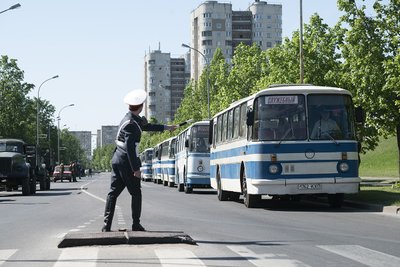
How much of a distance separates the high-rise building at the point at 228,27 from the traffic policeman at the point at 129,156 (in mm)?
174408

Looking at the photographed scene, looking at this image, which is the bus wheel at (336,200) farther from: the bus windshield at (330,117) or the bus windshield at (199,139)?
the bus windshield at (199,139)

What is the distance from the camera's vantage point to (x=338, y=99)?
21.3 meters

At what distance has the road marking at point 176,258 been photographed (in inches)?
383

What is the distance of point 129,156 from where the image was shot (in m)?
12.4

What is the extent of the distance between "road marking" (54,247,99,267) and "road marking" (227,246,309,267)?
1.87 meters

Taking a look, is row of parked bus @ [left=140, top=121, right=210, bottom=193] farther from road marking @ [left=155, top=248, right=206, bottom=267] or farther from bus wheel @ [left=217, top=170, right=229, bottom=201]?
road marking @ [left=155, top=248, right=206, bottom=267]

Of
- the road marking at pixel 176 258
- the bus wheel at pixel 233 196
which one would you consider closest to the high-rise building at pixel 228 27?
the bus wheel at pixel 233 196

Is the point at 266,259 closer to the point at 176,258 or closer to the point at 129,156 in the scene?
the point at 176,258

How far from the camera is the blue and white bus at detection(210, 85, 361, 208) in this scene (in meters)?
21.0

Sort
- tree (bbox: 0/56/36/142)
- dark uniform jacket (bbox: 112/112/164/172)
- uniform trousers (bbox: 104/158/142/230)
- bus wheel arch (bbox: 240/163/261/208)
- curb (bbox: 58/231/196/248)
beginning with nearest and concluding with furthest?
curb (bbox: 58/231/196/248)
dark uniform jacket (bbox: 112/112/164/172)
uniform trousers (bbox: 104/158/142/230)
bus wheel arch (bbox: 240/163/261/208)
tree (bbox: 0/56/36/142)

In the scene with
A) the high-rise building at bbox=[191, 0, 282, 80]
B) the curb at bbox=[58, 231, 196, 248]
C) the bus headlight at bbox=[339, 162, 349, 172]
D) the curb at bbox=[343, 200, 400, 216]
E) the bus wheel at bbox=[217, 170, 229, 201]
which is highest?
the high-rise building at bbox=[191, 0, 282, 80]

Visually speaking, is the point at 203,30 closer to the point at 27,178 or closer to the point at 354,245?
the point at 27,178

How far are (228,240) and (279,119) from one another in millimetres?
8784

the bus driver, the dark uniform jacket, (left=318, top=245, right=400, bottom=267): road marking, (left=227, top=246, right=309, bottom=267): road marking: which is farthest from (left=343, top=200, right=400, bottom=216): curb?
(left=227, top=246, right=309, bottom=267): road marking
